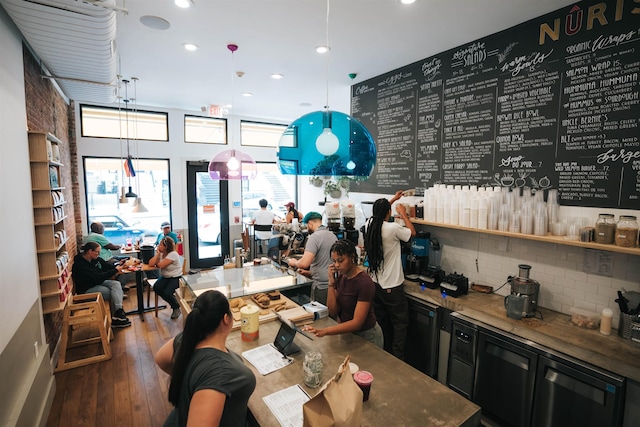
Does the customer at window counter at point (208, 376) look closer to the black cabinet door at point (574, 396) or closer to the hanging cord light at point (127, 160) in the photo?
the black cabinet door at point (574, 396)

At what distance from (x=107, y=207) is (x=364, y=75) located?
557 centimetres

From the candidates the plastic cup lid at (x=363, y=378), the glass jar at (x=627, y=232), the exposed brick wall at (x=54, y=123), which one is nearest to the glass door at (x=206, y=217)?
the exposed brick wall at (x=54, y=123)

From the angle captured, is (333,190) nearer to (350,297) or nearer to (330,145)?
(350,297)

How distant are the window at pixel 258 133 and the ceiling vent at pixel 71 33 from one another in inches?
160

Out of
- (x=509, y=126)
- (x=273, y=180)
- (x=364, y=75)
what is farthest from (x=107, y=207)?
(x=509, y=126)

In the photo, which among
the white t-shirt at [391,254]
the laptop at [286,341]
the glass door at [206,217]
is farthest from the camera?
the glass door at [206,217]

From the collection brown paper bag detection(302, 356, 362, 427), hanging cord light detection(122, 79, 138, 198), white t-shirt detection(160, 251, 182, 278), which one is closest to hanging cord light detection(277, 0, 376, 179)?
brown paper bag detection(302, 356, 362, 427)

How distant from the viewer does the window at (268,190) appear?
8.27 meters

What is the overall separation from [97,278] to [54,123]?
2251 millimetres

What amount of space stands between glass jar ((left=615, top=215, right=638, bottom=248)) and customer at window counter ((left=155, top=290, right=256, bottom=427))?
2.59 metres

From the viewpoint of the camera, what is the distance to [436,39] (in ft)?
11.0

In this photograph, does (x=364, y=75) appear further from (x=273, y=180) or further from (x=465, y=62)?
(x=273, y=180)

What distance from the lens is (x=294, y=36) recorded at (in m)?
3.30

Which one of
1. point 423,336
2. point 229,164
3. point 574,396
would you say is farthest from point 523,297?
point 229,164
